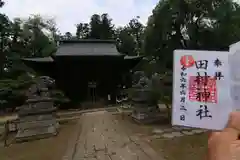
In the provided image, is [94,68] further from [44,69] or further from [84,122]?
[84,122]

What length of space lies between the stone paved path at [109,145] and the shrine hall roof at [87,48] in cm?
690

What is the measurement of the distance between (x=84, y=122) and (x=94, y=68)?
18.7ft

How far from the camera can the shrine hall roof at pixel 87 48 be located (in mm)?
14094

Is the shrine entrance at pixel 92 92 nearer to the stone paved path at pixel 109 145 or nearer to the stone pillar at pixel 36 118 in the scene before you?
the stone paved path at pixel 109 145

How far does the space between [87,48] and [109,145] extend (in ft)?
35.1

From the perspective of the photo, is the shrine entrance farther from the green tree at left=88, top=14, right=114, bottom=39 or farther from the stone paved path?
the green tree at left=88, top=14, right=114, bottom=39

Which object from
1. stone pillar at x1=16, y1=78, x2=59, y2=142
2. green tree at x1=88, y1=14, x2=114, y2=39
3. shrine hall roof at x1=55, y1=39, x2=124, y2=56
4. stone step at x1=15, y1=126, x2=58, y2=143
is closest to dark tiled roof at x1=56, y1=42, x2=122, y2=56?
shrine hall roof at x1=55, y1=39, x2=124, y2=56

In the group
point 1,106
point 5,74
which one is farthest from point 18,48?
point 1,106

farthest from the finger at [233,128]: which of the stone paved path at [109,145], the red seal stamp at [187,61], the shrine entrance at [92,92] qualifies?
the shrine entrance at [92,92]

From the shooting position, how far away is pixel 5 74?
18875 mm

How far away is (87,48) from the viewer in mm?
15562

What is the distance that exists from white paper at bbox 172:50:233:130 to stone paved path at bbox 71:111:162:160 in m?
3.40

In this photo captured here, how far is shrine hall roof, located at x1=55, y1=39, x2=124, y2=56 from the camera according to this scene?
1409 cm

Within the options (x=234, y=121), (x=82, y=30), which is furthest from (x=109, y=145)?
(x=82, y=30)
